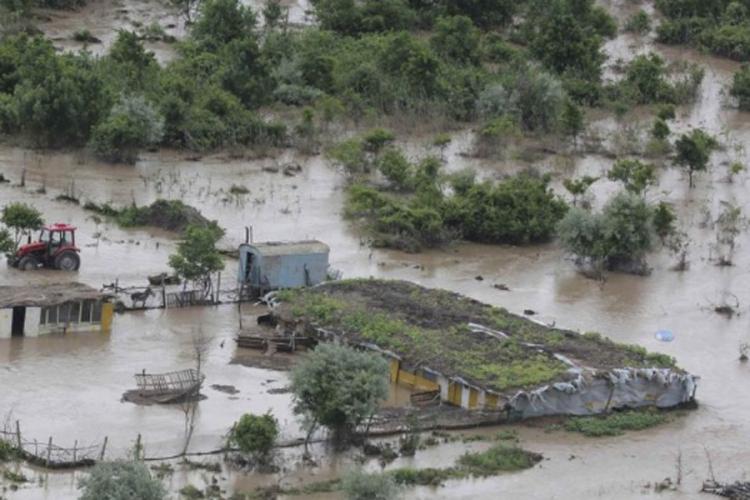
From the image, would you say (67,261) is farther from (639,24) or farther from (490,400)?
(639,24)

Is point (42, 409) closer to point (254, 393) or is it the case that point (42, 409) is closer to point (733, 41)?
point (254, 393)

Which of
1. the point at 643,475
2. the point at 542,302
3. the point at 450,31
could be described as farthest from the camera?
the point at 450,31

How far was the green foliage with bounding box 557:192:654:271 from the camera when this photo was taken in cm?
3566

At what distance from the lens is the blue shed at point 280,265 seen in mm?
32094

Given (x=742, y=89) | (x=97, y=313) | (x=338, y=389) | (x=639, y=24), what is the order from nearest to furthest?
(x=338, y=389) → (x=97, y=313) → (x=742, y=89) → (x=639, y=24)

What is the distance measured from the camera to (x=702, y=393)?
29.6 meters

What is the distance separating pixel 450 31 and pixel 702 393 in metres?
22.6

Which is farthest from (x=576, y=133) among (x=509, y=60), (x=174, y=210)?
(x=174, y=210)

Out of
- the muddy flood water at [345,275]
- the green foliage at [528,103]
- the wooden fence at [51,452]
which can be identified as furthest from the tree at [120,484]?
the green foliage at [528,103]

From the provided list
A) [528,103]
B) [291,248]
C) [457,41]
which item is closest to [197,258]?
[291,248]

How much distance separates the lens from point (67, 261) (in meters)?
32.6

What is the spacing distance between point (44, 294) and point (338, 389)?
6.23m

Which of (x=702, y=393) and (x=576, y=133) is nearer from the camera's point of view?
(x=702, y=393)

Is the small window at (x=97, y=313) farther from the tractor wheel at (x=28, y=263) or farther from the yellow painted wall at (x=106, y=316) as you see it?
the tractor wheel at (x=28, y=263)
